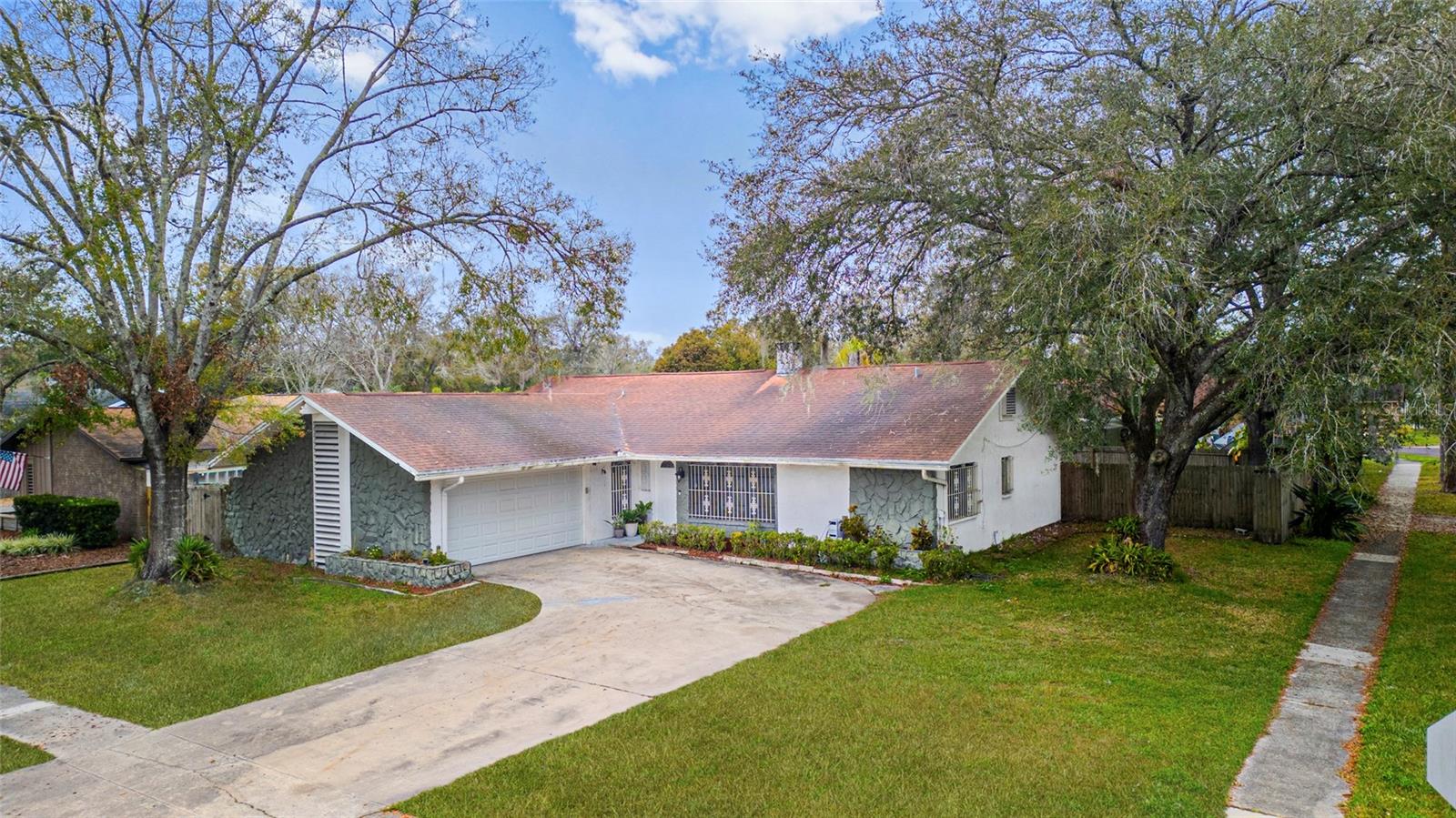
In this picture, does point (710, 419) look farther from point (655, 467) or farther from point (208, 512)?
point (208, 512)

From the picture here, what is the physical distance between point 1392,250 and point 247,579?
58.6 ft

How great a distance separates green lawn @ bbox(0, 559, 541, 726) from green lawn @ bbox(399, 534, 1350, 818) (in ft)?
13.4

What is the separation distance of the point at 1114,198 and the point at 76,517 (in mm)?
21645

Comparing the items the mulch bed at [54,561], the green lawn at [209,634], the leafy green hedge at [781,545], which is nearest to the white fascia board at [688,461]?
the leafy green hedge at [781,545]

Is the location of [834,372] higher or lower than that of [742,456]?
higher

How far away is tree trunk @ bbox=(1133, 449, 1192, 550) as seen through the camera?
554 inches

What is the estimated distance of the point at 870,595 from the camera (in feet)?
43.3

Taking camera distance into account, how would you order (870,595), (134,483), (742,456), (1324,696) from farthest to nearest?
(134,483), (742,456), (870,595), (1324,696)

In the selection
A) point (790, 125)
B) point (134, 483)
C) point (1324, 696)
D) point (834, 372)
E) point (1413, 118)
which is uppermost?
point (790, 125)

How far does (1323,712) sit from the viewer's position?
7.76 m

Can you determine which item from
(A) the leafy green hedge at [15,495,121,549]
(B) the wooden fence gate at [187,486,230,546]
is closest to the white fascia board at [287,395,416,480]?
(B) the wooden fence gate at [187,486,230,546]

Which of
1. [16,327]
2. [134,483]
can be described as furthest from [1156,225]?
[134,483]

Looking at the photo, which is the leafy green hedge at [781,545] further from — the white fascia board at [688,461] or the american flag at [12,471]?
the american flag at [12,471]

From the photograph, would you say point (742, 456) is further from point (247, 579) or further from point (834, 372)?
point (247, 579)
